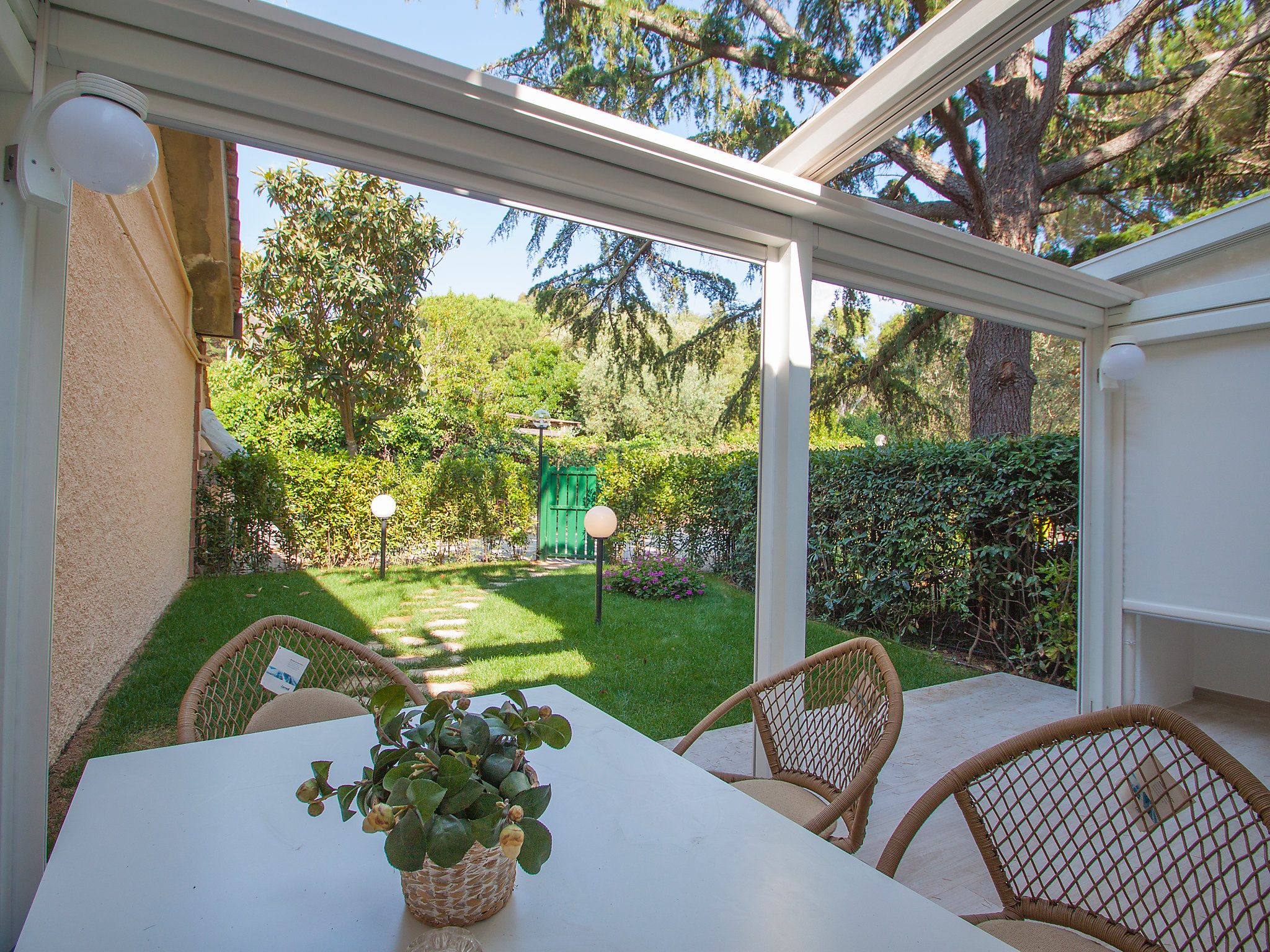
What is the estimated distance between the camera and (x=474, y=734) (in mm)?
745

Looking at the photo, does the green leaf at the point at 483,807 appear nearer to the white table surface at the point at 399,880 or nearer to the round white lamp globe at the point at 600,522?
the white table surface at the point at 399,880

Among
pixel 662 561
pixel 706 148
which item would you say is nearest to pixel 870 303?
pixel 662 561

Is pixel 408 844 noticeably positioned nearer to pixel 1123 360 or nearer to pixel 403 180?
pixel 403 180

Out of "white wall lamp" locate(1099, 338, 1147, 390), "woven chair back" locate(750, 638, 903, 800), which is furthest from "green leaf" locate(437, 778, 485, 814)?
"white wall lamp" locate(1099, 338, 1147, 390)

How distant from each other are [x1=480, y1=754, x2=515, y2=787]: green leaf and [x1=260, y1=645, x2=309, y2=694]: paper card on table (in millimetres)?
982

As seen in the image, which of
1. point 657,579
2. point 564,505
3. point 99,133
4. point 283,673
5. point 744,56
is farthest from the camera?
point 657,579

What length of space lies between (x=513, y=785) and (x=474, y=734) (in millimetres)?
69

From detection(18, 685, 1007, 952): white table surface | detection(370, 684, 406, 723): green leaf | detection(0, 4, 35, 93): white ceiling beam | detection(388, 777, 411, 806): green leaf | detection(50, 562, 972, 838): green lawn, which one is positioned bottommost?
detection(50, 562, 972, 838): green lawn

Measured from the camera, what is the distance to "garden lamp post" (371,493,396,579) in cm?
412

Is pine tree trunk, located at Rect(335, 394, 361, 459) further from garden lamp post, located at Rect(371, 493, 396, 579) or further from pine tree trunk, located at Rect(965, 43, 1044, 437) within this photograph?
pine tree trunk, located at Rect(965, 43, 1044, 437)

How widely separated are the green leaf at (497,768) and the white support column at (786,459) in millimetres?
1802

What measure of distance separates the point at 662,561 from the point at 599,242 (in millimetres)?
2231

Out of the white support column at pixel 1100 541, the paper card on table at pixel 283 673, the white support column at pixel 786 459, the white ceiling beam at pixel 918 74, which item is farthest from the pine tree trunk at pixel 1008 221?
the paper card on table at pixel 283 673

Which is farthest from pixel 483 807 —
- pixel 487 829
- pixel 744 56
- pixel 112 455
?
pixel 744 56
